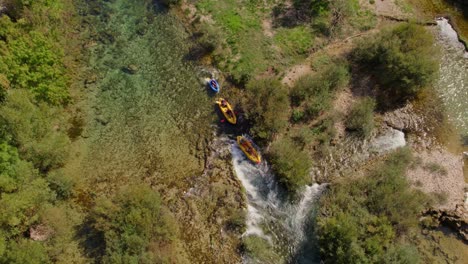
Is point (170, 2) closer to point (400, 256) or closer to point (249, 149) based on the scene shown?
point (249, 149)

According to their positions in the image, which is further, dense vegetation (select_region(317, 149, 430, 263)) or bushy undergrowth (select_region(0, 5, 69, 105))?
bushy undergrowth (select_region(0, 5, 69, 105))

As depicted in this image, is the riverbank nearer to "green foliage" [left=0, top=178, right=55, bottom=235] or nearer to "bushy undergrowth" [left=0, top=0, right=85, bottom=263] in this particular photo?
"bushy undergrowth" [left=0, top=0, right=85, bottom=263]

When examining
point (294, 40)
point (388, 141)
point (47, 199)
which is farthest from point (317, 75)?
point (47, 199)

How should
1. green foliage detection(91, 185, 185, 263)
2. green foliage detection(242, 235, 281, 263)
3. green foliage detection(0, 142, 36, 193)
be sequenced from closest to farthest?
green foliage detection(91, 185, 185, 263)
green foliage detection(0, 142, 36, 193)
green foliage detection(242, 235, 281, 263)

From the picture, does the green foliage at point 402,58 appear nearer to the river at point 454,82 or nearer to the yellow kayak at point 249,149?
the river at point 454,82

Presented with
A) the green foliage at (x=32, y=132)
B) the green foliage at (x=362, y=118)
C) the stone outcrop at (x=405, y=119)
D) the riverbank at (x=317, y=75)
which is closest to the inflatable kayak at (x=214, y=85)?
the riverbank at (x=317, y=75)

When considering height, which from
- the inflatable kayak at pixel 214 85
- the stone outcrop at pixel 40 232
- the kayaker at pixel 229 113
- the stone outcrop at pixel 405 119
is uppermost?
the stone outcrop at pixel 405 119

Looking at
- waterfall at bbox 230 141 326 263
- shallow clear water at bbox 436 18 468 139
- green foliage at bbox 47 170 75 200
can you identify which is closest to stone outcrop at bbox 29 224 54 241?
green foliage at bbox 47 170 75 200
